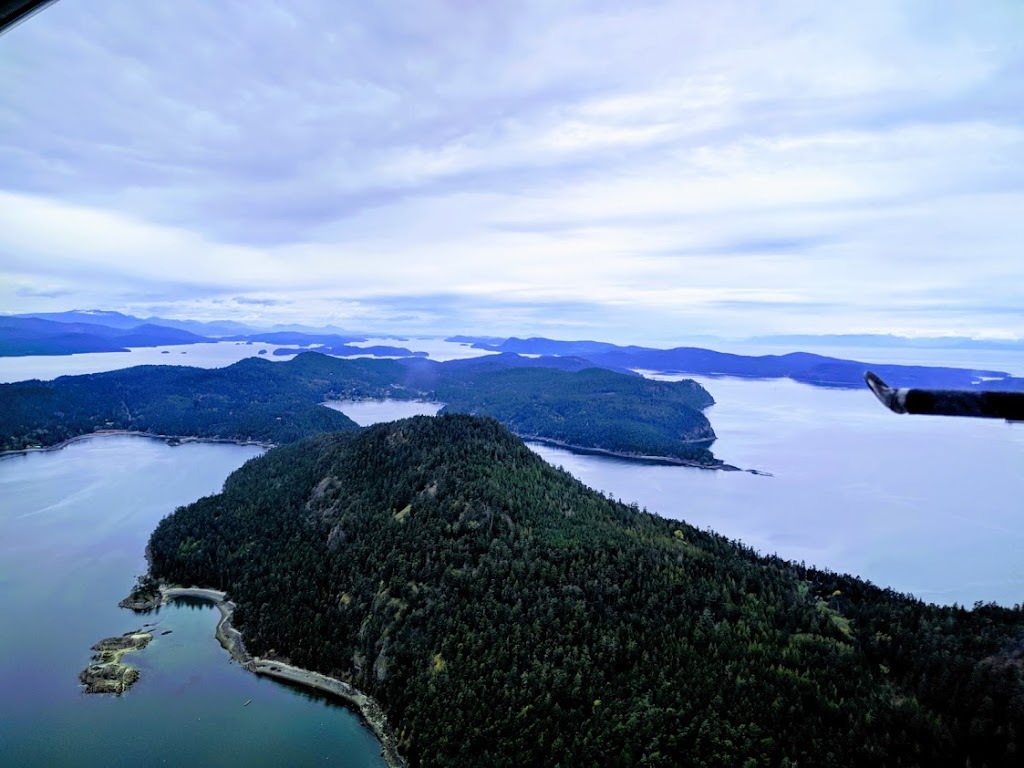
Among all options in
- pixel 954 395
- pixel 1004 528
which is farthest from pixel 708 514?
pixel 954 395

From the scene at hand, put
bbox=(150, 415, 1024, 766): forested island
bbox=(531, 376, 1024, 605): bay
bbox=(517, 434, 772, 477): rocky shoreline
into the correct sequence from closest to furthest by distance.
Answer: bbox=(150, 415, 1024, 766): forested island
bbox=(531, 376, 1024, 605): bay
bbox=(517, 434, 772, 477): rocky shoreline

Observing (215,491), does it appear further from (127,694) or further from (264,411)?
(264,411)

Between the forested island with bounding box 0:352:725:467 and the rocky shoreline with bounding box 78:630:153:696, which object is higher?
the forested island with bounding box 0:352:725:467

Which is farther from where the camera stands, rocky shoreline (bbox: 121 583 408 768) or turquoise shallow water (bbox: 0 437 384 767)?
rocky shoreline (bbox: 121 583 408 768)

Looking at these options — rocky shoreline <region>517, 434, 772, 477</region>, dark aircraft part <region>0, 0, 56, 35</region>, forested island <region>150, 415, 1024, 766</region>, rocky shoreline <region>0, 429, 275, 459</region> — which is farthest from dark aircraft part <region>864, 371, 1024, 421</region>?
rocky shoreline <region>0, 429, 275, 459</region>

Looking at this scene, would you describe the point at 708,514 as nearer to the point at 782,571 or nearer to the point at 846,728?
the point at 782,571

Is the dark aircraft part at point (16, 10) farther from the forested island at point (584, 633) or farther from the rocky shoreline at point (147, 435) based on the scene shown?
the rocky shoreline at point (147, 435)

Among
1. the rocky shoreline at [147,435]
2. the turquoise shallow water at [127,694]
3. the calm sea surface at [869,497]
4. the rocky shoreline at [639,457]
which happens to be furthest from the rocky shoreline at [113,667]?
the rocky shoreline at [639,457]

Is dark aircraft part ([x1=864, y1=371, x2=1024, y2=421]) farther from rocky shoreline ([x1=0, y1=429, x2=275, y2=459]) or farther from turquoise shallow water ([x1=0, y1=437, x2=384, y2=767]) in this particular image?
rocky shoreline ([x1=0, y1=429, x2=275, y2=459])

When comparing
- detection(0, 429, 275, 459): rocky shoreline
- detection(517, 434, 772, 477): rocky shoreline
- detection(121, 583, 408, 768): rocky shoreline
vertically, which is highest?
detection(517, 434, 772, 477): rocky shoreline
